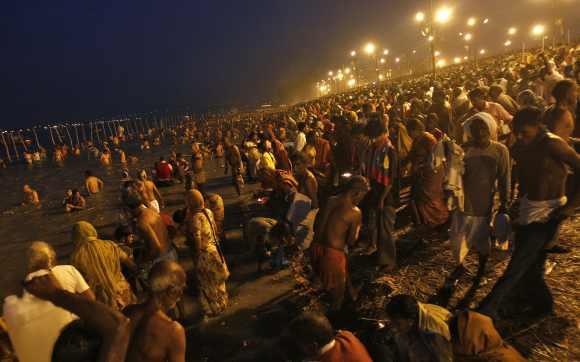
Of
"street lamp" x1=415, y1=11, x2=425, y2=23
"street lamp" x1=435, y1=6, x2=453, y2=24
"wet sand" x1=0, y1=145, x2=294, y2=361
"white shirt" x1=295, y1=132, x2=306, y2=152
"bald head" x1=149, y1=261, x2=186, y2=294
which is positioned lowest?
"wet sand" x1=0, y1=145, x2=294, y2=361

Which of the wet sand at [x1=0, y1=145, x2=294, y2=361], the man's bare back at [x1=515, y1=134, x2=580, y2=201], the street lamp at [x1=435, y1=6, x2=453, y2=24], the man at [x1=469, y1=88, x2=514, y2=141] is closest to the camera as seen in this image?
the man's bare back at [x1=515, y1=134, x2=580, y2=201]

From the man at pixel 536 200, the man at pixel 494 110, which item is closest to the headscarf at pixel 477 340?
the man at pixel 536 200

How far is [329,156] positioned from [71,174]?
28.3 m

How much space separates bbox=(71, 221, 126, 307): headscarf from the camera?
412cm

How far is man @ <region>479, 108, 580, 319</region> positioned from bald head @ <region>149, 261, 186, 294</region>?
3.24 m

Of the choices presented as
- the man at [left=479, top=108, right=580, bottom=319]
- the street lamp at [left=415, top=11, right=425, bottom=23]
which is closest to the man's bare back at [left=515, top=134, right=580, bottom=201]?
the man at [left=479, top=108, right=580, bottom=319]

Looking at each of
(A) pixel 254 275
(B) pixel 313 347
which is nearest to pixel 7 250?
(A) pixel 254 275

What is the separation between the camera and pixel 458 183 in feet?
14.2

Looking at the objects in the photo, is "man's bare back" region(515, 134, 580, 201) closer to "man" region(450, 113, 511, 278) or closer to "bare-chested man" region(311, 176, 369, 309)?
"man" region(450, 113, 511, 278)

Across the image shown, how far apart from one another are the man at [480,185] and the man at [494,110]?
245 centimetres

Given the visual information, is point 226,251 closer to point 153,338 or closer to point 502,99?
point 153,338

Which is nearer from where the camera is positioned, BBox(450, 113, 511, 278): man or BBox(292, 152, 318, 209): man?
BBox(450, 113, 511, 278): man

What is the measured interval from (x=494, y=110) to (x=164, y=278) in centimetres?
710

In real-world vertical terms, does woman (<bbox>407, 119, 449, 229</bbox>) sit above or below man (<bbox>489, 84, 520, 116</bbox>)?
below
